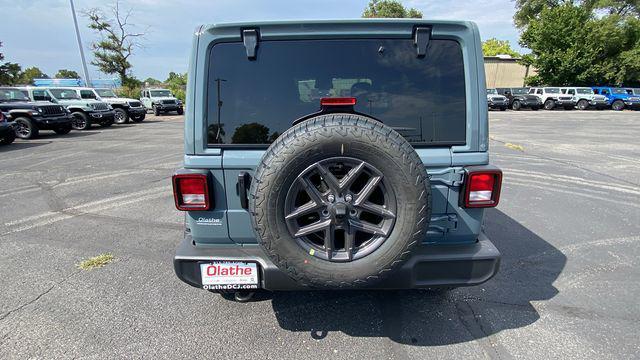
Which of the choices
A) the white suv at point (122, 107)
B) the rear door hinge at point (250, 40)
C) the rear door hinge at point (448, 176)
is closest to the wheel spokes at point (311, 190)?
the rear door hinge at point (448, 176)

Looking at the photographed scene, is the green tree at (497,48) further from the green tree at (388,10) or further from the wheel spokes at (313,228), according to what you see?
the wheel spokes at (313,228)

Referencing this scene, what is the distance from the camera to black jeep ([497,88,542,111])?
29.1 meters

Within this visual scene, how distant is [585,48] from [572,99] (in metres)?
8.14

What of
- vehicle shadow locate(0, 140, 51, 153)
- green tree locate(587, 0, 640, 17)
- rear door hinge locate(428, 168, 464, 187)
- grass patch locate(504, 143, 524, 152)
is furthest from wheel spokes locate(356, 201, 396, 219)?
green tree locate(587, 0, 640, 17)

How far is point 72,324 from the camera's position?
2.61 metres

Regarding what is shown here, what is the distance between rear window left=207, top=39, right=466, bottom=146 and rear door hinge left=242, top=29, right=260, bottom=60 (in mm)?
44

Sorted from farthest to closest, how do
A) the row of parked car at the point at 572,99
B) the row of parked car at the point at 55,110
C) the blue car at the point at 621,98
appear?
the row of parked car at the point at 572,99, the blue car at the point at 621,98, the row of parked car at the point at 55,110

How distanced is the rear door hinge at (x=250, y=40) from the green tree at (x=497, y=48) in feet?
254

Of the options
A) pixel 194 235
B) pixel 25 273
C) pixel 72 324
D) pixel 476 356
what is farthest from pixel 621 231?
pixel 25 273

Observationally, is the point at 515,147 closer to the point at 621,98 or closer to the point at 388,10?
the point at 621,98

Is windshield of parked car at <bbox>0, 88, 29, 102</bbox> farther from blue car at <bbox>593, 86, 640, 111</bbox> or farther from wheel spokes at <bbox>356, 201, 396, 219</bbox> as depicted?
blue car at <bbox>593, 86, 640, 111</bbox>

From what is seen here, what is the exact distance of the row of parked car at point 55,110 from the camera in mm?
12609

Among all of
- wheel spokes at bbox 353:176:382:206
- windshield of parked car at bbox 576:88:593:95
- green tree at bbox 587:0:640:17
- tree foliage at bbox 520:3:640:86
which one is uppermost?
green tree at bbox 587:0:640:17

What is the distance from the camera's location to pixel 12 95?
13.3 metres
